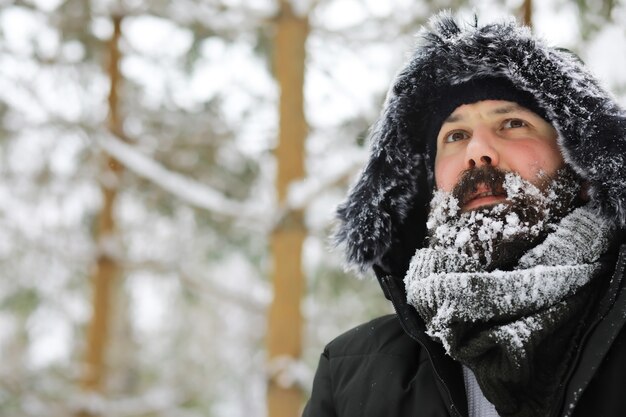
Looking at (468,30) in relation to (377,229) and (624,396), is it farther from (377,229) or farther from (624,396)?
(624,396)

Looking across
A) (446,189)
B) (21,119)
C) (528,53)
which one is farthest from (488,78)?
(21,119)

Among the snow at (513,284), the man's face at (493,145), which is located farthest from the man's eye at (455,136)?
the snow at (513,284)

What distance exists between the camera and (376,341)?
2172mm

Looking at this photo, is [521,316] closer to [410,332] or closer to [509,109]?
[410,332]

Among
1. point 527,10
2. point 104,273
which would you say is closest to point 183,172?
point 104,273

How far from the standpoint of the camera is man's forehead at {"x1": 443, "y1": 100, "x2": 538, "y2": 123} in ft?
7.50

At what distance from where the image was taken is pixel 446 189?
2252 millimetres

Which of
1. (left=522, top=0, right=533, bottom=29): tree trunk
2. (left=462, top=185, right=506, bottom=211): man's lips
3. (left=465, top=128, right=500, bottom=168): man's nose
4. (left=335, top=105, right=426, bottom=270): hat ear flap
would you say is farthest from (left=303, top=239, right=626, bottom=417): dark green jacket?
(left=522, top=0, right=533, bottom=29): tree trunk

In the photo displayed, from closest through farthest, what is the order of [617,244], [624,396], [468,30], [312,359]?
[624,396] < [617,244] < [468,30] < [312,359]

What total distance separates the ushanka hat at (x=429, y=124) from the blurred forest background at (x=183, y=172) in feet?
4.27

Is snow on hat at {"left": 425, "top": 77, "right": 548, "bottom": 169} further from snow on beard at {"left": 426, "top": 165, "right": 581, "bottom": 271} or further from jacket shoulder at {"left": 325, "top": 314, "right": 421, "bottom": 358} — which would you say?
jacket shoulder at {"left": 325, "top": 314, "right": 421, "bottom": 358}

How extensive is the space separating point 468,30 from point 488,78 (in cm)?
22

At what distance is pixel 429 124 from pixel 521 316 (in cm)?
101

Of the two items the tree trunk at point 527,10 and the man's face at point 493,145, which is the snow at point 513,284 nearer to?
the man's face at point 493,145
